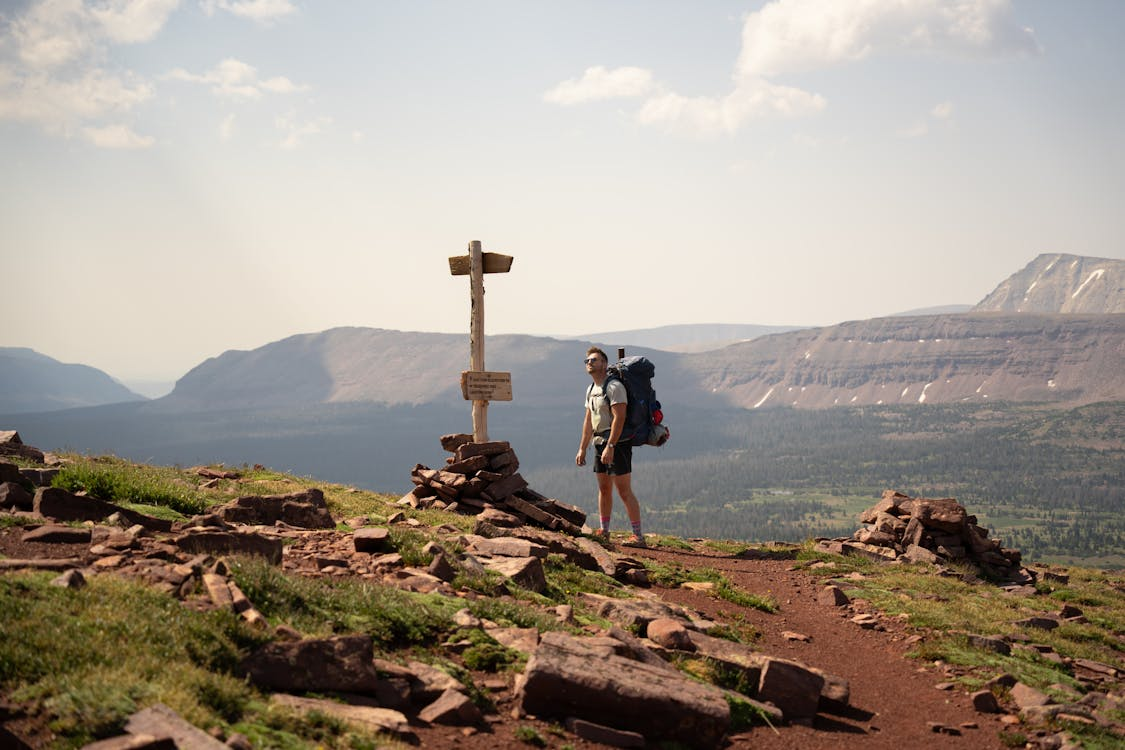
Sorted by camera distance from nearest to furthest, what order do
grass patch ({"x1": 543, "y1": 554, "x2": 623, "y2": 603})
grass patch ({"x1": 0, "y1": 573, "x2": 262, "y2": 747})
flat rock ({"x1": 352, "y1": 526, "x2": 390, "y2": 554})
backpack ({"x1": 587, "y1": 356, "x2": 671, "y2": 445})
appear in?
grass patch ({"x1": 0, "y1": 573, "x2": 262, "y2": 747}) < flat rock ({"x1": 352, "y1": 526, "x2": 390, "y2": 554}) < grass patch ({"x1": 543, "y1": 554, "x2": 623, "y2": 603}) < backpack ({"x1": 587, "y1": 356, "x2": 671, "y2": 445})

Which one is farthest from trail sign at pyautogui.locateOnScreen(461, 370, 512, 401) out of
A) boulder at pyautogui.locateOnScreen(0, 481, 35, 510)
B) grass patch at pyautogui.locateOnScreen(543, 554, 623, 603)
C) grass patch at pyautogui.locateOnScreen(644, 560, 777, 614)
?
boulder at pyautogui.locateOnScreen(0, 481, 35, 510)

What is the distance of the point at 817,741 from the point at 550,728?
9.65 feet

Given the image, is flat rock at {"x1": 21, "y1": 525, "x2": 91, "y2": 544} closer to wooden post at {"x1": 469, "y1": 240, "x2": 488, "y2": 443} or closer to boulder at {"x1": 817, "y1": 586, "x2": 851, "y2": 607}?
wooden post at {"x1": 469, "y1": 240, "x2": 488, "y2": 443}

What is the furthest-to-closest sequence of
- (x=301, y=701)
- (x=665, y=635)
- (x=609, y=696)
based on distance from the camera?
(x=665, y=635)
(x=609, y=696)
(x=301, y=701)

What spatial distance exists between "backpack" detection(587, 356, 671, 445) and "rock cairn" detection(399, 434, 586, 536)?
223cm

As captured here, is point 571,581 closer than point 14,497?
No

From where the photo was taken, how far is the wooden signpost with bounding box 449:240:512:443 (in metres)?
19.6

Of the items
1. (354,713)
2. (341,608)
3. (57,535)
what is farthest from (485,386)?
(354,713)

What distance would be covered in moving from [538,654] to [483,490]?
1070cm

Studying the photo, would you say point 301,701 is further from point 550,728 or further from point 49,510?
point 49,510

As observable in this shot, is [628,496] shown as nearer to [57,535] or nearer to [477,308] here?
[477,308]

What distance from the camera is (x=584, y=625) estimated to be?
9.82 m

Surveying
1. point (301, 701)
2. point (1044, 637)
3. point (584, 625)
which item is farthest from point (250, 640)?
point (1044, 637)

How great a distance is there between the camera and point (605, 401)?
58.9ft
